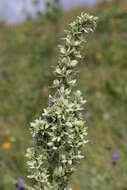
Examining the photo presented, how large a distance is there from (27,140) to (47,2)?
239 cm

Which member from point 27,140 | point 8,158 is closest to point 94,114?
point 27,140

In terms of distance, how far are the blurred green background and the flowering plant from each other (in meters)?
1.07

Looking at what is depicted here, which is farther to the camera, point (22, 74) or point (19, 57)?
point (19, 57)

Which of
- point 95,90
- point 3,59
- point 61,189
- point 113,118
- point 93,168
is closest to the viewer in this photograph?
point 61,189

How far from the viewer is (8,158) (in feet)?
15.4

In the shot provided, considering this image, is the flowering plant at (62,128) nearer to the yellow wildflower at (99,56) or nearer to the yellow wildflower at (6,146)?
the yellow wildflower at (6,146)

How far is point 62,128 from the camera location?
6.55 ft

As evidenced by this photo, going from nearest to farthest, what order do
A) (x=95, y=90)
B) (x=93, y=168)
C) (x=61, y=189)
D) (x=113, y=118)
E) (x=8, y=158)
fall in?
(x=61, y=189), (x=93, y=168), (x=8, y=158), (x=113, y=118), (x=95, y=90)

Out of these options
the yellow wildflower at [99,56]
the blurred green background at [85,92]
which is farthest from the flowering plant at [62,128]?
the yellow wildflower at [99,56]

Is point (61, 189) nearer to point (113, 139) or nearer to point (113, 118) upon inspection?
point (113, 139)

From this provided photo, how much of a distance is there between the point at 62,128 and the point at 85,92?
397 centimetres

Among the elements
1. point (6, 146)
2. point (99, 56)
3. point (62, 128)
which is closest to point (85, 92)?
point (99, 56)

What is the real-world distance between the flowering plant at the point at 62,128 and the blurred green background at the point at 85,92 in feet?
3.50

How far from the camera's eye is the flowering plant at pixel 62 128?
200cm
